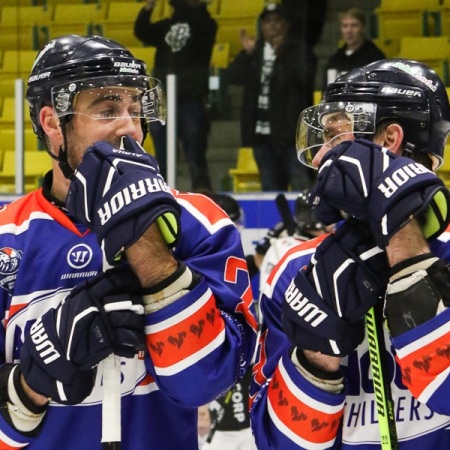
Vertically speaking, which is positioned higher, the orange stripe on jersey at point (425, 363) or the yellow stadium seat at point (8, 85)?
the yellow stadium seat at point (8, 85)

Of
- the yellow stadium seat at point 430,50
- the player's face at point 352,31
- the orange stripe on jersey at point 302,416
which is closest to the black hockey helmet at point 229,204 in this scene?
the player's face at point 352,31

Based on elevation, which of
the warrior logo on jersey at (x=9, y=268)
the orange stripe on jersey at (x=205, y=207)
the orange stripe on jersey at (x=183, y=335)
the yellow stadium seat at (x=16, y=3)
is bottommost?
the orange stripe on jersey at (x=183, y=335)

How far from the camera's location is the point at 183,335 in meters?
1.74

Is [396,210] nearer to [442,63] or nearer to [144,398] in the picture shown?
[144,398]

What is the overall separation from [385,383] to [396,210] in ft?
0.98

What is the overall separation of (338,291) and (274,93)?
3955mm

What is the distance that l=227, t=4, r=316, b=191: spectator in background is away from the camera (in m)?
5.50

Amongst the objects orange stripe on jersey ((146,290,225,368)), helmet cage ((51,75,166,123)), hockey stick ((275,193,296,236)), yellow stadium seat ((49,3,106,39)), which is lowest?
hockey stick ((275,193,296,236))

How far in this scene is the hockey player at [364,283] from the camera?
1625 millimetres

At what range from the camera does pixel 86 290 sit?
1740mm

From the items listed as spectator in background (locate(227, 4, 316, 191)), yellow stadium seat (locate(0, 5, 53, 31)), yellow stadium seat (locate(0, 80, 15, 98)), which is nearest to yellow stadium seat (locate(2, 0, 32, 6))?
yellow stadium seat (locate(0, 5, 53, 31))

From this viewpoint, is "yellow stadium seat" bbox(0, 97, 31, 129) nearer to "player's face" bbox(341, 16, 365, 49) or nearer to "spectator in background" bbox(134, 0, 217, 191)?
"spectator in background" bbox(134, 0, 217, 191)

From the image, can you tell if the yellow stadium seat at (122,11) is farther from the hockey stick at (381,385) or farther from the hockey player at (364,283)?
the hockey stick at (381,385)

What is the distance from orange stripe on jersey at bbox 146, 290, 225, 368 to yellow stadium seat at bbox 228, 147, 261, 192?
3750 millimetres
